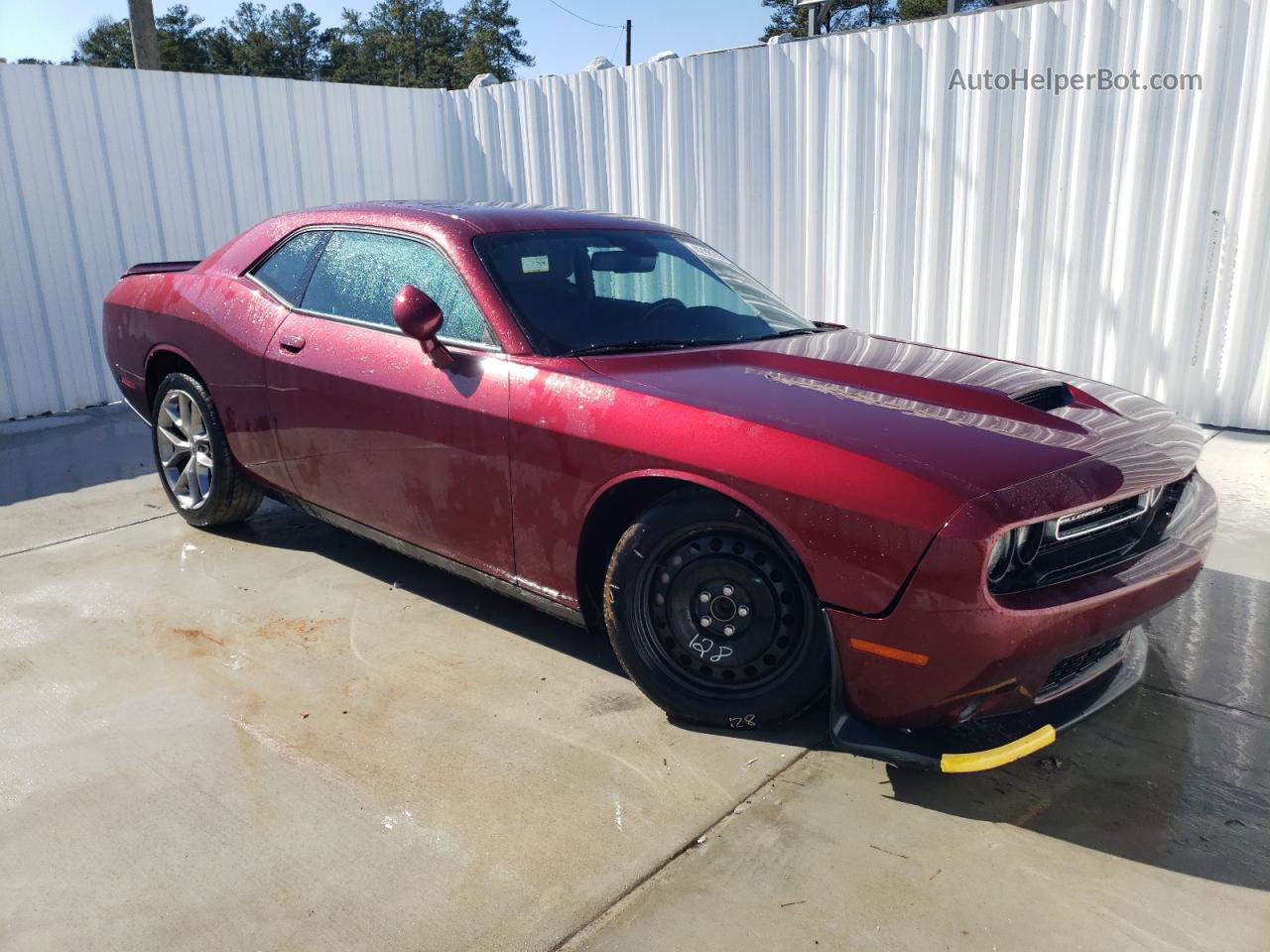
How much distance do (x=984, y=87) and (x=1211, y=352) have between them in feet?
7.57

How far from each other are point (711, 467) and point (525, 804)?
3.42 feet

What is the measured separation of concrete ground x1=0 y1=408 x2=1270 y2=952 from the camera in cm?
228

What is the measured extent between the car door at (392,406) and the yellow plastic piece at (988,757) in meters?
1.54

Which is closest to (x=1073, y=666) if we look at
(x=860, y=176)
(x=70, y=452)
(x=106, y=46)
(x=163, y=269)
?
(x=163, y=269)

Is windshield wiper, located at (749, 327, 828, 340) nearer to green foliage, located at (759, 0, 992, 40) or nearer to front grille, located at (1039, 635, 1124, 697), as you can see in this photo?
front grille, located at (1039, 635, 1124, 697)

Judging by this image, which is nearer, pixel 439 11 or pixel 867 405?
pixel 867 405

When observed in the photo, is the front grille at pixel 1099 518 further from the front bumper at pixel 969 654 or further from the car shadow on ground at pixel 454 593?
the car shadow on ground at pixel 454 593

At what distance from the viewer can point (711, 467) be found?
109 inches

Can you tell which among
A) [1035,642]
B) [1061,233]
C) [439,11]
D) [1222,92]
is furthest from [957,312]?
[439,11]

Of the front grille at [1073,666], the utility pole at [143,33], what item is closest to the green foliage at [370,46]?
the utility pole at [143,33]

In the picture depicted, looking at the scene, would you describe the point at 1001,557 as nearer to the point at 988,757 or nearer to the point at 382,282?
the point at 988,757

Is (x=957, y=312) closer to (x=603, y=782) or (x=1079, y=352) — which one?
(x=1079, y=352)

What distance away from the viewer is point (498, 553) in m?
3.40

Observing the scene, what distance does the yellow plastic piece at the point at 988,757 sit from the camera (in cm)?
251
